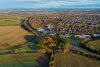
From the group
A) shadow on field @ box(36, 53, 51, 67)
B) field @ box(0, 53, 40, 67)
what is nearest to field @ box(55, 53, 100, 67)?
shadow on field @ box(36, 53, 51, 67)

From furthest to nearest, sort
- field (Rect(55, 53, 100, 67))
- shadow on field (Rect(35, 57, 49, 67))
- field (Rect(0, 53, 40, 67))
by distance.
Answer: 1. field (Rect(0, 53, 40, 67))
2. shadow on field (Rect(35, 57, 49, 67))
3. field (Rect(55, 53, 100, 67))

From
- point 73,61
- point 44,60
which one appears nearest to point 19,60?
point 44,60

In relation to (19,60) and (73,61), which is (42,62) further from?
(73,61)

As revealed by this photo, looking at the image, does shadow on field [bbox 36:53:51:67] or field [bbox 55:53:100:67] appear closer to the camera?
field [bbox 55:53:100:67]

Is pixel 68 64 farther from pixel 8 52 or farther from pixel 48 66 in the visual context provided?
pixel 8 52

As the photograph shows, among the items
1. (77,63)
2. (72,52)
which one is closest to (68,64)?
(77,63)

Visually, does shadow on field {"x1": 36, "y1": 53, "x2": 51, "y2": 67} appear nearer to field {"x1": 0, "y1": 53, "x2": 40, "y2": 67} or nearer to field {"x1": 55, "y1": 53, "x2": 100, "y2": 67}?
field {"x1": 0, "y1": 53, "x2": 40, "y2": 67}

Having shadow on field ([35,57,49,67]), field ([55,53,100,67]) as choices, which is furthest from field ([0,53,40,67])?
field ([55,53,100,67])

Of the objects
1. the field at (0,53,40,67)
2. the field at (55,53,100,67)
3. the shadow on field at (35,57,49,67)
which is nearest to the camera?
the field at (55,53,100,67)
